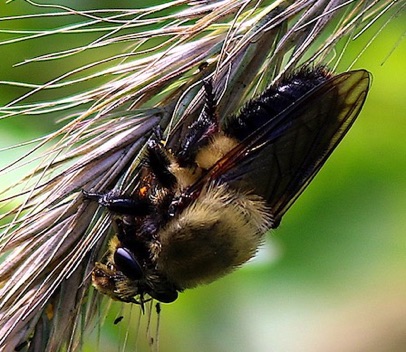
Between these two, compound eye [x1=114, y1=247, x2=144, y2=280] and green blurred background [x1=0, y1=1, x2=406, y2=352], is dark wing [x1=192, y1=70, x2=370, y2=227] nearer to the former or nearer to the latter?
compound eye [x1=114, y1=247, x2=144, y2=280]

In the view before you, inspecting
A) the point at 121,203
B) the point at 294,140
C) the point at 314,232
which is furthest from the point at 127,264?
the point at 314,232


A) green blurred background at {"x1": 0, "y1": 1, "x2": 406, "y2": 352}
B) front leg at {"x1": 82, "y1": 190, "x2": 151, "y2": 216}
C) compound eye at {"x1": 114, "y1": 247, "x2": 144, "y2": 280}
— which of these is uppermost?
front leg at {"x1": 82, "y1": 190, "x2": 151, "y2": 216}

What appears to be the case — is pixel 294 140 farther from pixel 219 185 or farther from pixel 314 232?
pixel 314 232

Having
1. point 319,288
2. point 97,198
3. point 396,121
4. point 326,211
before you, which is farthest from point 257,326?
point 97,198

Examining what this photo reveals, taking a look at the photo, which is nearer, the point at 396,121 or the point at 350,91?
the point at 350,91

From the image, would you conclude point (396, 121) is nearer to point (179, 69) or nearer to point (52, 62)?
point (52, 62)

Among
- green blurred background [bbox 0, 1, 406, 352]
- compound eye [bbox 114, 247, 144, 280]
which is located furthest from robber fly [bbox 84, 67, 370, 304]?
green blurred background [bbox 0, 1, 406, 352]
